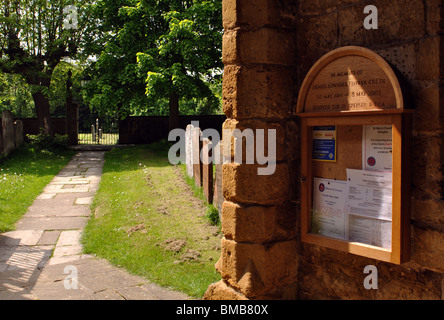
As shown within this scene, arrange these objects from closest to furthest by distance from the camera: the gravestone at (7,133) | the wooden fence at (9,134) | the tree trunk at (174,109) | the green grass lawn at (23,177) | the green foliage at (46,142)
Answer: the green grass lawn at (23,177) < the wooden fence at (9,134) < the gravestone at (7,133) < the green foliage at (46,142) < the tree trunk at (174,109)

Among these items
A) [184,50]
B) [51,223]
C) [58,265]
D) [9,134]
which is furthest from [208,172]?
[9,134]

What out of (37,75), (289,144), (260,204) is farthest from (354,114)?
(37,75)

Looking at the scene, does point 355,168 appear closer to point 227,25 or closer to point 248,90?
point 248,90

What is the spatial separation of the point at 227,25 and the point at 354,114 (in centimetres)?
141

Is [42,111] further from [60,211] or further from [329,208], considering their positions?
[329,208]

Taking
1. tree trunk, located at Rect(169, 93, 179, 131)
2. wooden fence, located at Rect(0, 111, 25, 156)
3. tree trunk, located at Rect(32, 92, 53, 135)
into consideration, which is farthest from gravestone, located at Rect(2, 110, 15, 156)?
tree trunk, located at Rect(169, 93, 179, 131)

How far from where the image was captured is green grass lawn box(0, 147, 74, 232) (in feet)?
29.5

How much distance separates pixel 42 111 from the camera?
19.5m

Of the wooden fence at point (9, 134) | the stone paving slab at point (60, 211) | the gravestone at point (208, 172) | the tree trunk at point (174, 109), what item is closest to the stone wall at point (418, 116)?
the gravestone at point (208, 172)

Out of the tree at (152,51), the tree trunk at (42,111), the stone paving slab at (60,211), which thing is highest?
the tree at (152,51)

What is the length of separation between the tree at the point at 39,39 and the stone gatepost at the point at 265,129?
16.2 m

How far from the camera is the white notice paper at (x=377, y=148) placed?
3139 mm

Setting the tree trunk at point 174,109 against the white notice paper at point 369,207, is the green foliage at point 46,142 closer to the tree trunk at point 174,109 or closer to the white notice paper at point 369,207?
the tree trunk at point 174,109

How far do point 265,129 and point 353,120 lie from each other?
0.79 metres
